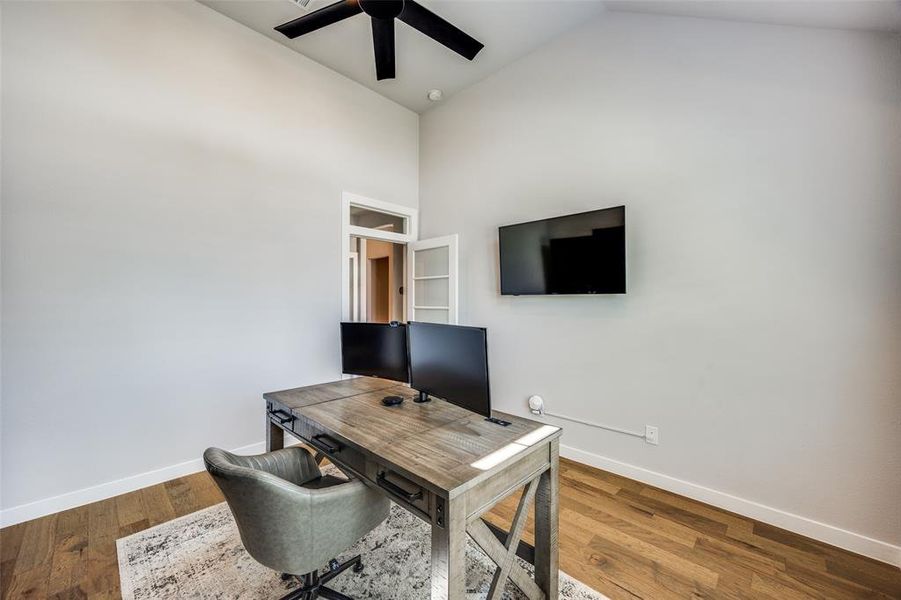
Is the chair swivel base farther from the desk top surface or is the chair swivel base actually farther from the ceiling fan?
the ceiling fan

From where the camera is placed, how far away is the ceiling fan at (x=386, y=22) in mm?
2098

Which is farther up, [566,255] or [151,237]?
[151,237]

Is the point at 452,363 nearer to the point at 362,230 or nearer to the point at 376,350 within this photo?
the point at 376,350

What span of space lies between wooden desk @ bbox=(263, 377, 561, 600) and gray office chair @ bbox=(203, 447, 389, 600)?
0.14 meters

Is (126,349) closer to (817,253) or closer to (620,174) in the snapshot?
(620,174)

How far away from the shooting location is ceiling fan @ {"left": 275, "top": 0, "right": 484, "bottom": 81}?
6.88ft

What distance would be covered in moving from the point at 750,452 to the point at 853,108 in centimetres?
198

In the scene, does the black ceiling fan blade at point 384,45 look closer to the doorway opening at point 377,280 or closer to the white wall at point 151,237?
the white wall at point 151,237

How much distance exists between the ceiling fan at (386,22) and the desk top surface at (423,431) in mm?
2301

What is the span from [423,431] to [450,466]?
0.36 m

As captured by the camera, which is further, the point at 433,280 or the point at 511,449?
the point at 433,280

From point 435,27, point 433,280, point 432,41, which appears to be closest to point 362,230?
point 433,280

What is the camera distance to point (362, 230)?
12.2ft

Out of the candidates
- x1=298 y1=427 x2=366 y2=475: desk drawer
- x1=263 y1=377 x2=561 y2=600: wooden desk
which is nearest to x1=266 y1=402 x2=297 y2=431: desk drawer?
x1=263 y1=377 x2=561 y2=600: wooden desk
